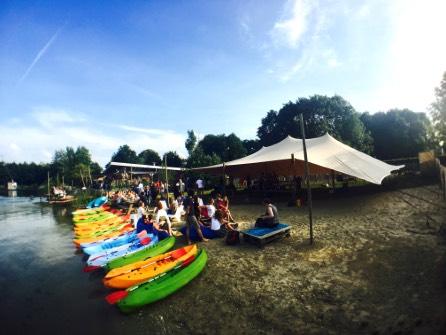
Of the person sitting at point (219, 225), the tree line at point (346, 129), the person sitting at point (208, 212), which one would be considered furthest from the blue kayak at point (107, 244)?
the tree line at point (346, 129)

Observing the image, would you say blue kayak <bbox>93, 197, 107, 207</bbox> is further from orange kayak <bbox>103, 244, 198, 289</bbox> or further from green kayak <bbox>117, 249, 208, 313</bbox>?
green kayak <bbox>117, 249, 208, 313</bbox>

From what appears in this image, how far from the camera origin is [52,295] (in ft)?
22.0

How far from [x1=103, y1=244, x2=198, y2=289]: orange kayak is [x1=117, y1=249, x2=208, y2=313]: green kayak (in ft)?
0.59

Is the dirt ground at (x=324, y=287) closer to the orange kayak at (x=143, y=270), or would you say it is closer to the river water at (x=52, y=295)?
the orange kayak at (x=143, y=270)

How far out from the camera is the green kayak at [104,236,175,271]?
7.27 m

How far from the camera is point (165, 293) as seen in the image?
18.5 feet

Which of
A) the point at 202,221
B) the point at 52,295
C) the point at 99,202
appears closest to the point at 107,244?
the point at 52,295

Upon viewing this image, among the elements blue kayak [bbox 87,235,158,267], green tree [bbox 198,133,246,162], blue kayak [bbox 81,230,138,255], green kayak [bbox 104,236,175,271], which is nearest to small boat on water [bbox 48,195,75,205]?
blue kayak [bbox 81,230,138,255]

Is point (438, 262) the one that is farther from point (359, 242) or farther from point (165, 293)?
point (165, 293)

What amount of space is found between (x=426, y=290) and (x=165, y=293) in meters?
5.16

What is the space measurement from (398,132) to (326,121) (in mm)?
13954

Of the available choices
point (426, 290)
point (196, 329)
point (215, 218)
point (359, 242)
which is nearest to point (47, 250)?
point (215, 218)

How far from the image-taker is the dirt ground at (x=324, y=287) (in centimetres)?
437

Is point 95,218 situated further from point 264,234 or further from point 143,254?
point 264,234
